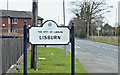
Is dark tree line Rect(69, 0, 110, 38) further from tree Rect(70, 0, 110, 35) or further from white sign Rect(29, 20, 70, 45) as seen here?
white sign Rect(29, 20, 70, 45)

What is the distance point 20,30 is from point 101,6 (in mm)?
21243

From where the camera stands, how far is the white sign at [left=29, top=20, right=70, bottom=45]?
628 centimetres

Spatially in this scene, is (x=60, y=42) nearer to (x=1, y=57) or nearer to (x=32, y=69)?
(x=1, y=57)

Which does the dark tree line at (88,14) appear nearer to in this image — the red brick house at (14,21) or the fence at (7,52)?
the red brick house at (14,21)

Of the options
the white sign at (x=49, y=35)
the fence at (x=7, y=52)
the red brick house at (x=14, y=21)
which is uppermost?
the red brick house at (x=14, y=21)

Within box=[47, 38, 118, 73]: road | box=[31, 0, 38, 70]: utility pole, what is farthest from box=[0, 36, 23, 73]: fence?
box=[47, 38, 118, 73]: road

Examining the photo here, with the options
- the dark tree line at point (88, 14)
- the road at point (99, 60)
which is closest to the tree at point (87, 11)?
the dark tree line at point (88, 14)

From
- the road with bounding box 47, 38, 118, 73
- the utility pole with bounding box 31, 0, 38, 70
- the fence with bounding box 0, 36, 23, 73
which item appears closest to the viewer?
the fence with bounding box 0, 36, 23, 73

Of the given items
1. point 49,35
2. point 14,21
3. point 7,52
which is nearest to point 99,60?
point 7,52

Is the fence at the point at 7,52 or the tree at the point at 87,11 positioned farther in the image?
the tree at the point at 87,11

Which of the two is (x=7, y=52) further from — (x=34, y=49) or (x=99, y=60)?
(x=99, y=60)

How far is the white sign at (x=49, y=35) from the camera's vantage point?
6.28 metres

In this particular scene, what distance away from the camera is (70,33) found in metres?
6.41

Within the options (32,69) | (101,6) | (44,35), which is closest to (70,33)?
(44,35)
